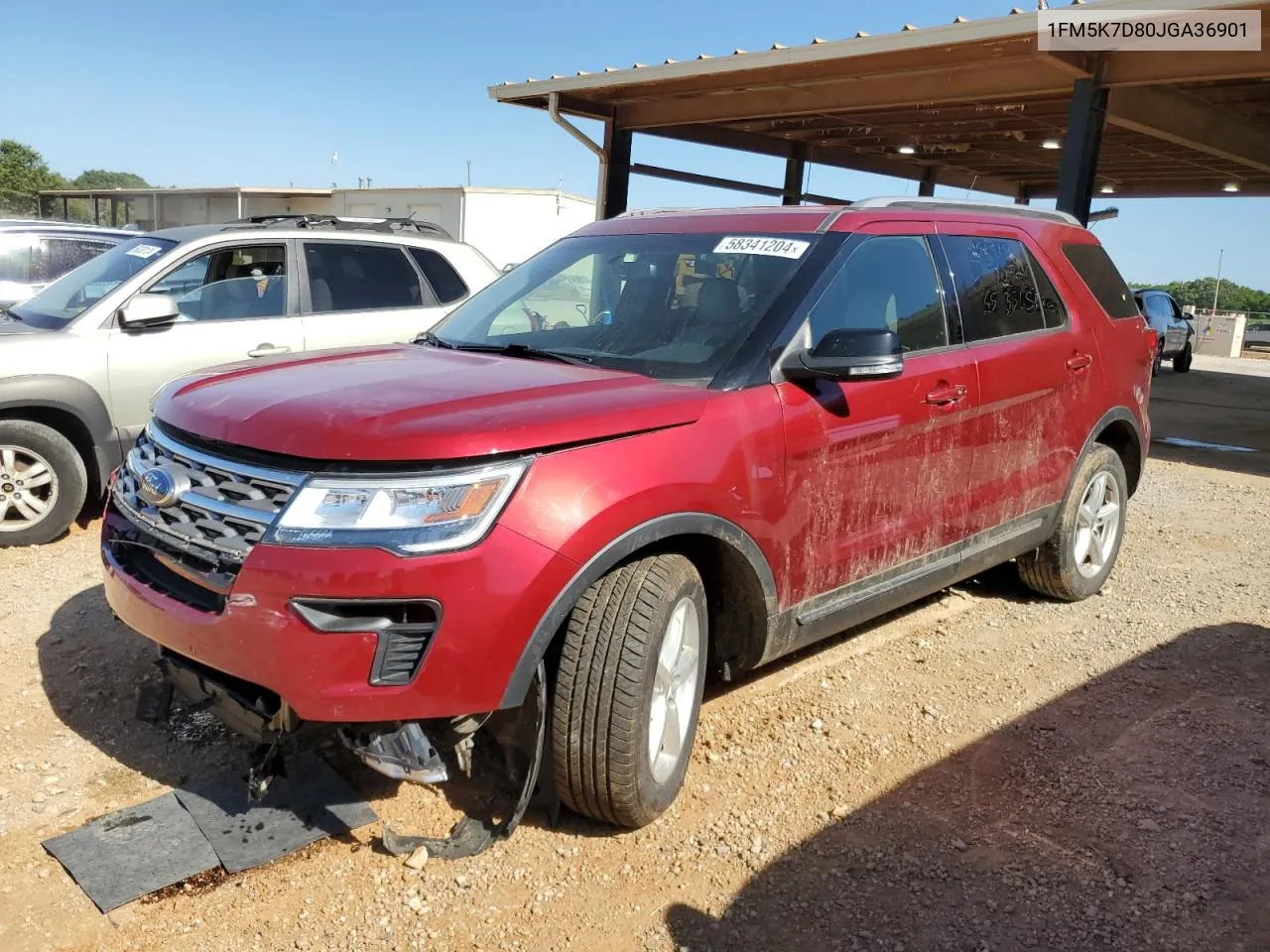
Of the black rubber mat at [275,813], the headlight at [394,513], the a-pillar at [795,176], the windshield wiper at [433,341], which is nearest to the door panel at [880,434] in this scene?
the headlight at [394,513]

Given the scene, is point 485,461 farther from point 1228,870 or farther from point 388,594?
point 1228,870

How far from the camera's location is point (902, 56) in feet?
32.8

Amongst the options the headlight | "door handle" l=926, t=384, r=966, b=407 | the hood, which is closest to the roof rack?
the hood

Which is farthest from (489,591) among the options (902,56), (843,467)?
(902,56)

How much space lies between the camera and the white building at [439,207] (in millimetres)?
27922

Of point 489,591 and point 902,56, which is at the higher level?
point 902,56

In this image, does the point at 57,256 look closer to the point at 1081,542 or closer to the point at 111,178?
the point at 1081,542

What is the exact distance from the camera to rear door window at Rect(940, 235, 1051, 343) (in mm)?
4297

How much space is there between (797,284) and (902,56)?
752 cm

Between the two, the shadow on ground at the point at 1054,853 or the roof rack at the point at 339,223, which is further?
the roof rack at the point at 339,223

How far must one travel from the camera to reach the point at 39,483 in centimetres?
568

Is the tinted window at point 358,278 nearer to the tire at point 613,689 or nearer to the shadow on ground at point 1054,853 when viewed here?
the tire at point 613,689

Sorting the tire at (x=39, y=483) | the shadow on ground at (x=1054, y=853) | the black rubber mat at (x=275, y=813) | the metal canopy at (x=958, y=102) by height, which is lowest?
the black rubber mat at (x=275, y=813)

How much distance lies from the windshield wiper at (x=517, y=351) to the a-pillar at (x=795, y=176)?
43.7ft
